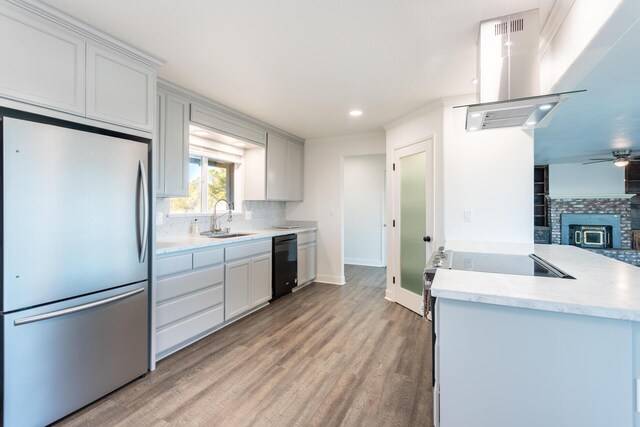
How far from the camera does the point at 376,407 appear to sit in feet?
6.02

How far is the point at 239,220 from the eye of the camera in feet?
13.5

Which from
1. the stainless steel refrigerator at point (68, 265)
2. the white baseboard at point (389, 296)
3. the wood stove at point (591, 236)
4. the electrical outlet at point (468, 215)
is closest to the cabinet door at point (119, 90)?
the stainless steel refrigerator at point (68, 265)

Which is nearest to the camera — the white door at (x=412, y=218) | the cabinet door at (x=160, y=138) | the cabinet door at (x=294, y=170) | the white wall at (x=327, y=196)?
the cabinet door at (x=160, y=138)

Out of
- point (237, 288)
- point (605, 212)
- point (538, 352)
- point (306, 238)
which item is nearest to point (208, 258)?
point (237, 288)

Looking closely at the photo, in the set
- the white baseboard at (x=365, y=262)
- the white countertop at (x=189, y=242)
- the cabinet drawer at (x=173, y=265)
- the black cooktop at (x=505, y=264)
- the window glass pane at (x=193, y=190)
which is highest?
the window glass pane at (x=193, y=190)

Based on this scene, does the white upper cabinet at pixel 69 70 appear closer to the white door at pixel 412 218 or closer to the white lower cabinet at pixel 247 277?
the white lower cabinet at pixel 247 277

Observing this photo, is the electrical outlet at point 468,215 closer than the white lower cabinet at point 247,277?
Yes

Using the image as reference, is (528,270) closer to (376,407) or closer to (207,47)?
(376,407)

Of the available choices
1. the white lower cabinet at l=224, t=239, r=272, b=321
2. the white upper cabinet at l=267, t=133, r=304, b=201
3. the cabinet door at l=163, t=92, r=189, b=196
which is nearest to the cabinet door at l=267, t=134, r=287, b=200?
the white upper cabinet at l=267, t=133, r=304, b=201

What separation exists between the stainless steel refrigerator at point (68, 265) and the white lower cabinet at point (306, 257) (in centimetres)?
253

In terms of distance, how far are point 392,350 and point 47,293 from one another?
246 cm

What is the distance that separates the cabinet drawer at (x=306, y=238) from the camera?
175 inches

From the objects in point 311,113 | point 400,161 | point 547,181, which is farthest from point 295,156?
point 547,181

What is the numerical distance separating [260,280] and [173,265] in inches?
50.4
